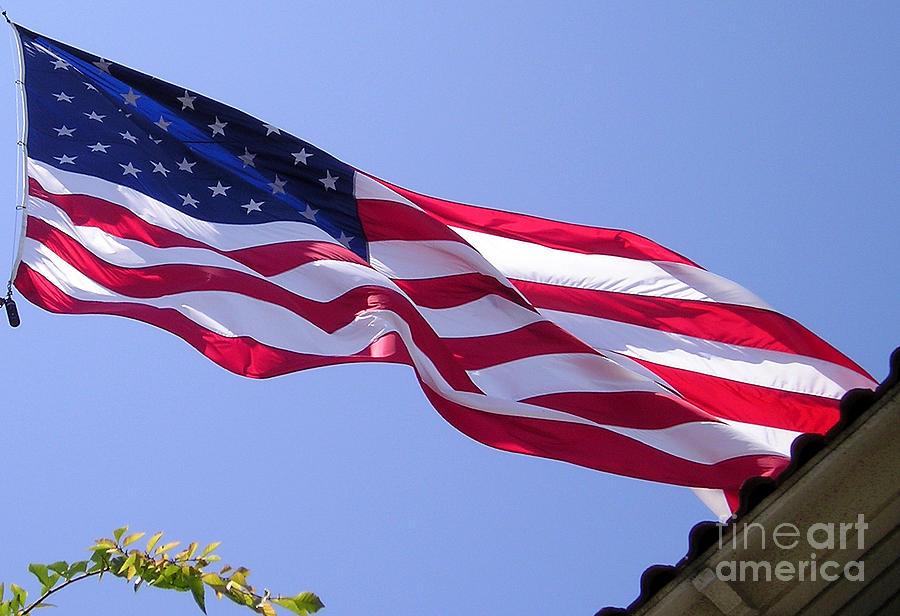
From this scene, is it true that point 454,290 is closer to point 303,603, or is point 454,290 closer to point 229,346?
point 229,346

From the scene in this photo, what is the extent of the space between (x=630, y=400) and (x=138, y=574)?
11.1 feet

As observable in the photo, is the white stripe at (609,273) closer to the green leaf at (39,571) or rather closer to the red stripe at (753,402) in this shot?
the red stripe at (753,402)

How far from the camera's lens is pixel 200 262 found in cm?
804

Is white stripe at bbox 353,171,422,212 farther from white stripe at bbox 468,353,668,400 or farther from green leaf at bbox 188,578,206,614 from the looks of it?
green leaf at bbox 188,578,206,614

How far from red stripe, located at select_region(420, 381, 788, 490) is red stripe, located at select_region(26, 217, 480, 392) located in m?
0.24

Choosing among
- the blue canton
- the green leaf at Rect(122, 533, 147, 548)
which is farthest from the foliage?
the blue canton

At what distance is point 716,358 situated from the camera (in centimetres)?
874

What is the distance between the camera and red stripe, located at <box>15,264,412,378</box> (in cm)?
724

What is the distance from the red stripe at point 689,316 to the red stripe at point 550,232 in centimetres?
53

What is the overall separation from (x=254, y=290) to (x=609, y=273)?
303cm

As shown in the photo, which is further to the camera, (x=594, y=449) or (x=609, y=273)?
(x=609, y=273)

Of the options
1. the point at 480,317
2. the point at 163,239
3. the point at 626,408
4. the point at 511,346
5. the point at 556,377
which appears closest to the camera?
the point at 626,408

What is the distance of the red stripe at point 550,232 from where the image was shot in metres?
9.52

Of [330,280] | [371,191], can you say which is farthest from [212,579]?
[371,191]
